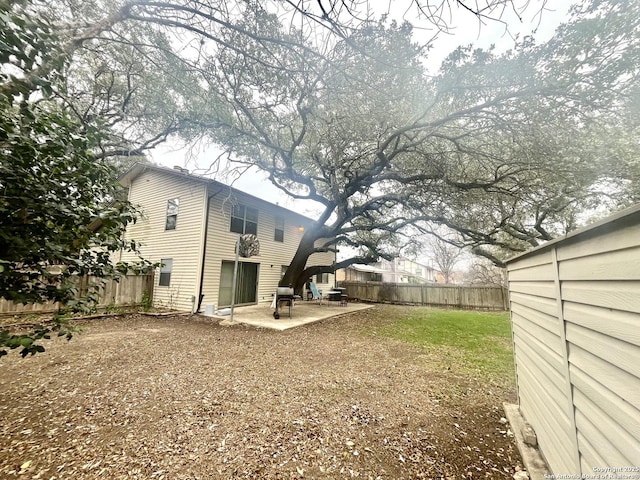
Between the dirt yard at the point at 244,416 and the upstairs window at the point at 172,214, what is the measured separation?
19.3 ft

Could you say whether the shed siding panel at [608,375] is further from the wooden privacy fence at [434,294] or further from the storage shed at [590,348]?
the wooden privacy fence at [434,294]

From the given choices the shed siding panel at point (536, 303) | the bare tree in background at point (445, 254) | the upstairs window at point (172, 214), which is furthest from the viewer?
the bare tree in background at point (445, 254)

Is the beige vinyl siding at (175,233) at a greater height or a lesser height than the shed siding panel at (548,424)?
greater

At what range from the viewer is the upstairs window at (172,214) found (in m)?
9.88

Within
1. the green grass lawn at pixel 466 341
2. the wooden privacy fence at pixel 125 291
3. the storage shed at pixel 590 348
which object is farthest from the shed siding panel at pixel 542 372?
the wooden privacy fence at pixel 125 291

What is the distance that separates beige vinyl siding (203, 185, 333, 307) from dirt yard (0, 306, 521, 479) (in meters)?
4.46

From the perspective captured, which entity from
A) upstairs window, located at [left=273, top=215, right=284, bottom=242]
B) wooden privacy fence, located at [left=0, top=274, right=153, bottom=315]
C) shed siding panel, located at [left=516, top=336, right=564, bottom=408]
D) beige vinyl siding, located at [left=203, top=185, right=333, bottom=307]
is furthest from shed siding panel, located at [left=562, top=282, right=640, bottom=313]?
upstairs window, located at [left=273, top=215, right=284, bottom=242]

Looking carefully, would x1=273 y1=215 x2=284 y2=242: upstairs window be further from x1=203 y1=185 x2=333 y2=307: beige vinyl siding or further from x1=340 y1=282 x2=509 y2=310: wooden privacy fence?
x1=340 y1=282 x2=509 y2=310: wooden privacy fence

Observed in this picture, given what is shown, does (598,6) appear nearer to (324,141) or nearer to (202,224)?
(324,141)

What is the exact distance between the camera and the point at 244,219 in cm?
1059

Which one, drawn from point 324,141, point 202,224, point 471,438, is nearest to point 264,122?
point 324,141

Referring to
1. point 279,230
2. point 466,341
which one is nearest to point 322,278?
point 279,230

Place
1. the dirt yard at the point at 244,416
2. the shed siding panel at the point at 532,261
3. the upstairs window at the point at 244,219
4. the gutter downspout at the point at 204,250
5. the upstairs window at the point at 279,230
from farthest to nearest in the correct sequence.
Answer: the upstairs window at the point at 279,230 < the upstairs window at the point at 244,219 < the gutter downspout at the point at 204,250 < the dirt yard at the point at 244,416 < the shed siding panel at the point at 532,261

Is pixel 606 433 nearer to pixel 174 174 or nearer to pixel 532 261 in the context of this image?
pixel 532 261
